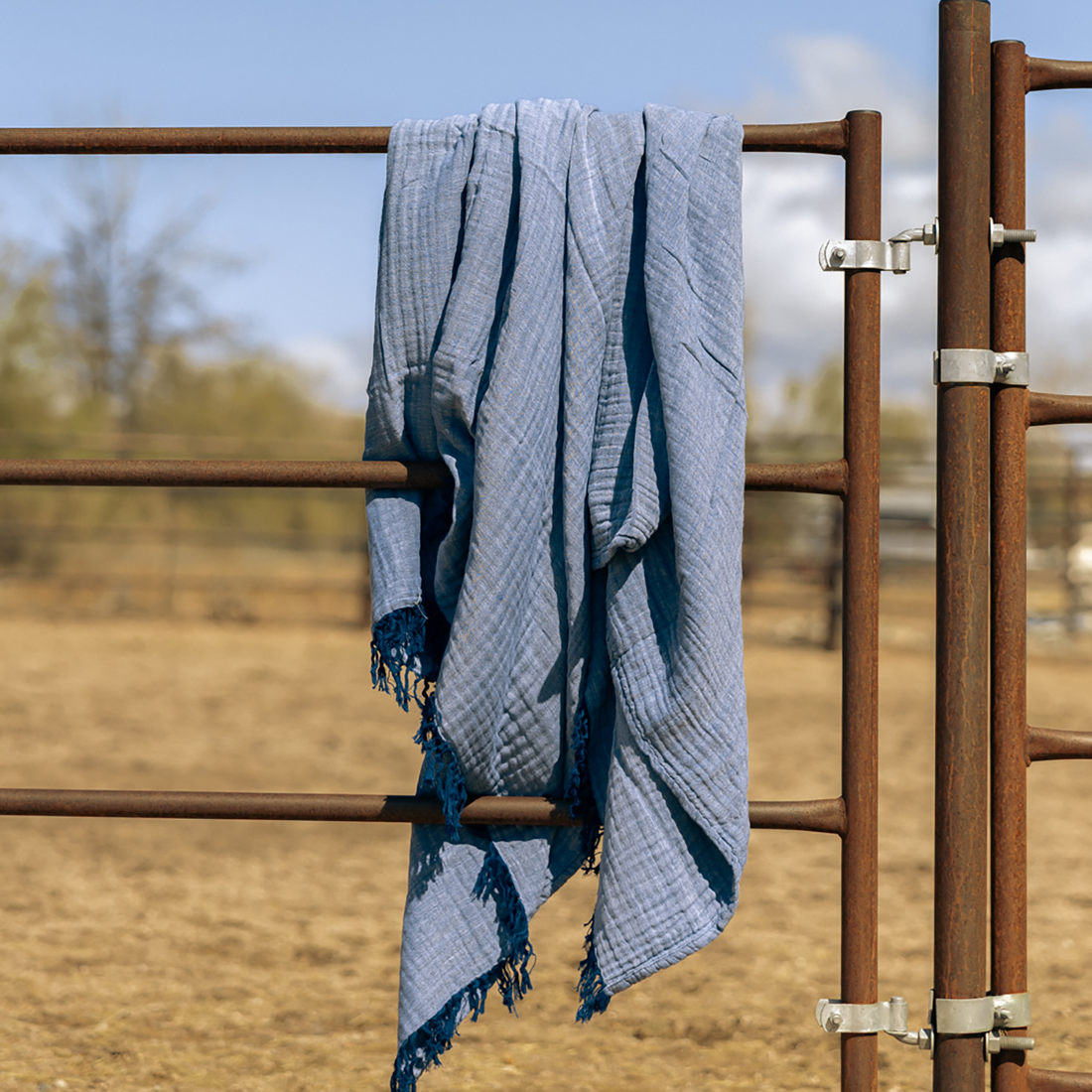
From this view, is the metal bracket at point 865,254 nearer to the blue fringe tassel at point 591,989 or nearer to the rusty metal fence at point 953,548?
the rusty metal fence at point 953,548

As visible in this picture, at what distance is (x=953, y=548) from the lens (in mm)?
1357

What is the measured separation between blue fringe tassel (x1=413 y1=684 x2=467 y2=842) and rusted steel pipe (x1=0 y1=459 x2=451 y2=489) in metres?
0.24

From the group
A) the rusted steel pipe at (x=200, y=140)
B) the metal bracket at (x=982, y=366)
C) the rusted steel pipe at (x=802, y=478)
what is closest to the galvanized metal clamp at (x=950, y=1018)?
the rusted steel pipe at (x=802, y=478)

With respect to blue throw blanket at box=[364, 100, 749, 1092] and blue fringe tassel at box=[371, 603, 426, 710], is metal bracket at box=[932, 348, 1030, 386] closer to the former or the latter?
blue throw blanket at box=[364, 100, 749, 1092]

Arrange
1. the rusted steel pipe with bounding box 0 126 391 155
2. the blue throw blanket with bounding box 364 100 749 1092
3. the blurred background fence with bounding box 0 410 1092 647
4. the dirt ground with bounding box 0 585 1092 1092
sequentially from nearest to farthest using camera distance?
the blue throw blanket with bounding box 364 100 749 1092, the rusted steel pipe with bounding box 0 126 391 155, the dirt ground with bounding box 0 585 1092 1092, the blurred background fence with bounding box 0 410 1092 647

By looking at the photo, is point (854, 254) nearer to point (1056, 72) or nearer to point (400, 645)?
point (1056, 72)

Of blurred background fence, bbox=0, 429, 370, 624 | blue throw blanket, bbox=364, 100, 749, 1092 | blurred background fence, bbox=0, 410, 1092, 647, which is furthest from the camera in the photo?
blurred background fence, bbox=0, 429, 370, 624

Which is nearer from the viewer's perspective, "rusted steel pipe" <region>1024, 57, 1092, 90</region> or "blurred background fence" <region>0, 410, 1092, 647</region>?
"rusted steel pipe" <region>1024, 57, 1092, 90</region>

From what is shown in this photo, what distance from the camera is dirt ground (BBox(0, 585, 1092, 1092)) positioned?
86.1 inches

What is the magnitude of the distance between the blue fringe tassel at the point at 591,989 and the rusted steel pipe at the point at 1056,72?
1060 mm

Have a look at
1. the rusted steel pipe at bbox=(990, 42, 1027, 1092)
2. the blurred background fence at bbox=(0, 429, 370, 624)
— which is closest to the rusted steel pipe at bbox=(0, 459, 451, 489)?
the rusted steel pipe at bbox=(990, 42, 1027, 1092)

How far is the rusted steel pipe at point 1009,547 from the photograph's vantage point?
1359 millimetres

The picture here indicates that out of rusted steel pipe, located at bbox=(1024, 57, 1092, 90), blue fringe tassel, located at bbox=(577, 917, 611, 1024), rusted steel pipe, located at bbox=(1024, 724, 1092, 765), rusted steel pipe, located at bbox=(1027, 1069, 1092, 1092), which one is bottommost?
rusted steel pipe, located at bbox=(1027, 1069, 1092, 1092)

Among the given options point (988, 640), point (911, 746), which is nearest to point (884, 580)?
point (911, 746)
